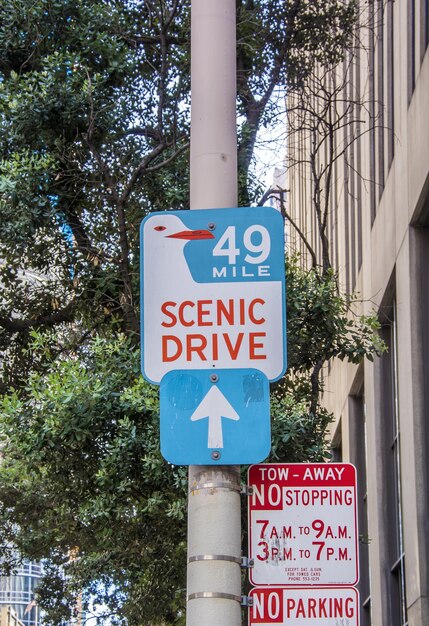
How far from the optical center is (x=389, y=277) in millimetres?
21203

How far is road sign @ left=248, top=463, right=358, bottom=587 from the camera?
17.1 ft

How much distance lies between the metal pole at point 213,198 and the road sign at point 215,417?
0.08 meters

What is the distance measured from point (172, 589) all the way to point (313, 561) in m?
11.0

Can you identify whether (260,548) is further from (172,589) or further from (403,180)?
(403,180)

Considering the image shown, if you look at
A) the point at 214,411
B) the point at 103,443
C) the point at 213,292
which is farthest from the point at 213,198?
the point at 103,443

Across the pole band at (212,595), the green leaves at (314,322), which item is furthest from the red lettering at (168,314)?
the green leaves at (314,322)

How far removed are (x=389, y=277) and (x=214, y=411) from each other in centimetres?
1637

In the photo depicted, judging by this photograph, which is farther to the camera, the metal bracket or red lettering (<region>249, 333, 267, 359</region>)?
red lettering (<region>249, 333, 267, 359</region>)

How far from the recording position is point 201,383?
5.19 m

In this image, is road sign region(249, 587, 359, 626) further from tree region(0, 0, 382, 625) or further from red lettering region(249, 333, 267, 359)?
tree region(0, 0, 382, 625)

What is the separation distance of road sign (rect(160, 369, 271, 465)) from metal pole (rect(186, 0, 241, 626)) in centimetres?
8

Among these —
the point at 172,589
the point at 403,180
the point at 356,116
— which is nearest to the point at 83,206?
the point at 172,589

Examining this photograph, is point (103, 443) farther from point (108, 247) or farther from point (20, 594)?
point (20, 594)

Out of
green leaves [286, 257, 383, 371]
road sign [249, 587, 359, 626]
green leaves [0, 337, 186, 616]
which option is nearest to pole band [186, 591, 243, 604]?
road sign [249, 587, 359, 626]
